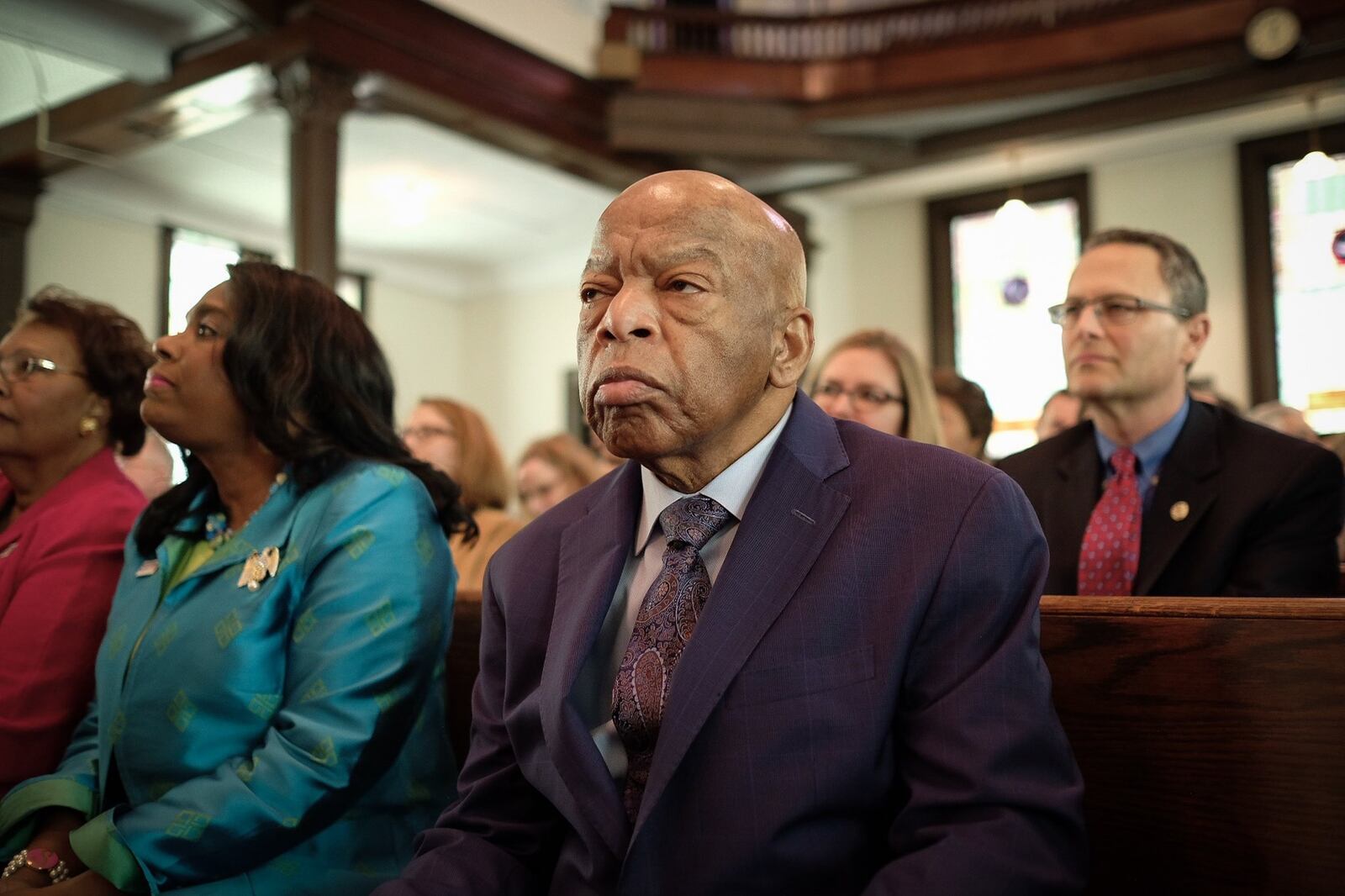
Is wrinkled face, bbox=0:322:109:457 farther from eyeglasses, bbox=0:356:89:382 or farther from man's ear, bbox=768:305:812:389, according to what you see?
man's ear, bbox=768:305:812:389

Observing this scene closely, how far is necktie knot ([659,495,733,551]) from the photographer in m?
1.56

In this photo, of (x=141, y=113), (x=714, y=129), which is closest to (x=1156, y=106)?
(x=714, y=129)

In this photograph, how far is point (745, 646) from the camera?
138 centimetres

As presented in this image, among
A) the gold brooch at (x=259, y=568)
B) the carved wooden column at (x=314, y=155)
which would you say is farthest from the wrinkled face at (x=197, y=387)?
the carved wooden column at (x=314, y=155)

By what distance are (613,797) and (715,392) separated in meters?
0.55

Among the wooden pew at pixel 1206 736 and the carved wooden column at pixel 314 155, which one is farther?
the carved wooden column at pixel 314 155

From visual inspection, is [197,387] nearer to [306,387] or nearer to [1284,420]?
[306,387]

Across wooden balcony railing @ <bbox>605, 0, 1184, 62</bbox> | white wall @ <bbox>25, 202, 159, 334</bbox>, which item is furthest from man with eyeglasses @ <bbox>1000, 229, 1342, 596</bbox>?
white wall @ <bbox>25, 202, 159, 334</bbox>

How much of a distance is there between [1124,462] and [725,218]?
153cm

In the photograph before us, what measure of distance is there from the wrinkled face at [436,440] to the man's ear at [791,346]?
2.94 meters

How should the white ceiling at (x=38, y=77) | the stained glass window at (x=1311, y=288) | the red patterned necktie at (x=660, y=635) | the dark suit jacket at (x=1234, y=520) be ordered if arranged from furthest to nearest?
the stained glass window at (x=1311, y=288)
the white ceiling at (x=38, y=77)
the dark suit jacket at (x=1234, y=520)
the red patterned necktie at (x=660, y=635)

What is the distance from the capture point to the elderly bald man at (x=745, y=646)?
1.31 m

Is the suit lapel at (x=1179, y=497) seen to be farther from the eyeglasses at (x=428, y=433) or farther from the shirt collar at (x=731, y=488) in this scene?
the eyeglasses at (x=428, y=433)

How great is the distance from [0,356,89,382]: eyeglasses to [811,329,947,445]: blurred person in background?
6.56 feet
